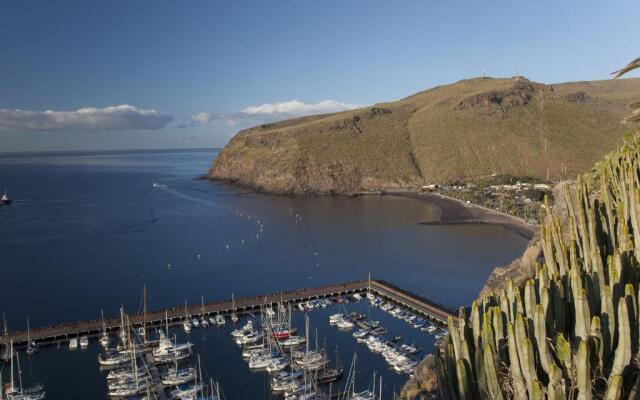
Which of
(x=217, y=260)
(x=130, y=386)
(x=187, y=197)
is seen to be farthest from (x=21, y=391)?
(x=187, y=197)

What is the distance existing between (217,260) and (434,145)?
101207mm

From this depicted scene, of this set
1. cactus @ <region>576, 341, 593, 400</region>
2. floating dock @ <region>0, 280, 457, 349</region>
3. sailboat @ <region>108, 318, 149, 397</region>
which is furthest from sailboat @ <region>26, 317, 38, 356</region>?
cactus @ <region>576, 341, 593, 400</region>

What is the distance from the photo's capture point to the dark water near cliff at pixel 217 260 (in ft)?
130

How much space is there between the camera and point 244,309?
49.4m

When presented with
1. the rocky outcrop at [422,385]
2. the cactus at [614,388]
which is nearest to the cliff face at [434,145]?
the rocky outcrop at [422,385]

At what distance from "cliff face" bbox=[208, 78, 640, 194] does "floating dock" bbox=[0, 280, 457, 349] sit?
285ft

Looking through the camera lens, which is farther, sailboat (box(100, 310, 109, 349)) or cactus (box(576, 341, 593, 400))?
sailboat (box(100, 310, 109, 349))

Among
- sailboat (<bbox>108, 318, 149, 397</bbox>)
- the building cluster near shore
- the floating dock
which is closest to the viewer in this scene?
sailboat (<bbox>108, 318, 149, 397</bbox>)

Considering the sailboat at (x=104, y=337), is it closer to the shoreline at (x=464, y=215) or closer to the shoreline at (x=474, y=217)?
the shoreline at (x=464, y=215)

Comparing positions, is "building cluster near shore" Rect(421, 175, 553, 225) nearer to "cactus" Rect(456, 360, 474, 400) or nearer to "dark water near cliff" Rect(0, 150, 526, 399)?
"dark water near cliff" Rect(0, 150, 526, 399)

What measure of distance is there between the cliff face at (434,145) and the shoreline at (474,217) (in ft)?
106

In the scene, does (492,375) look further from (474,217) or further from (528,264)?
(474,217)

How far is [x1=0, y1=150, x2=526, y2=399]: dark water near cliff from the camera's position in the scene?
39750 millimetres

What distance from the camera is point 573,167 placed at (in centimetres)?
13612
